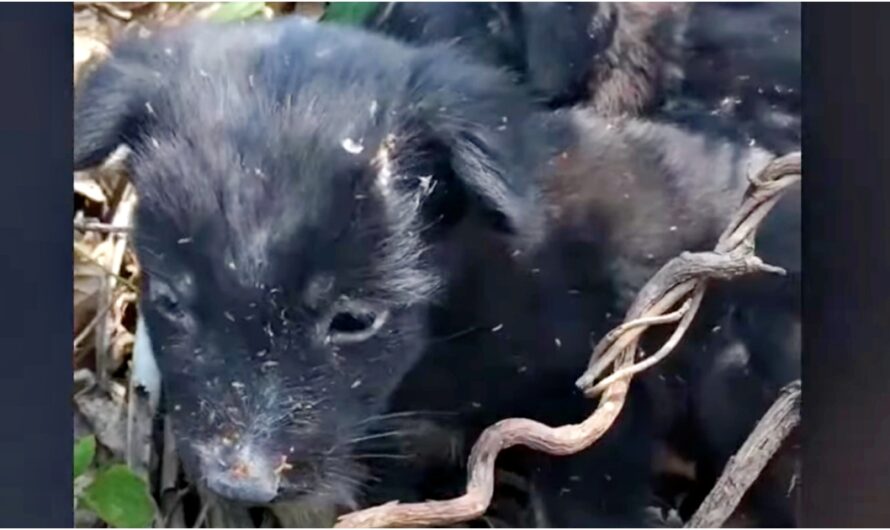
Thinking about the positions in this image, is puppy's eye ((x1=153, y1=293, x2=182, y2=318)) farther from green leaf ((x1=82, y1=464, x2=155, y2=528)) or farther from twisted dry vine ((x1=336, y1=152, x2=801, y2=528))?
twisted dry vine ((x1=336, y1=152, x2=801, y2=528))

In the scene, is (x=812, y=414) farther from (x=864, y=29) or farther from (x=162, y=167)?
(x=162, y=167)

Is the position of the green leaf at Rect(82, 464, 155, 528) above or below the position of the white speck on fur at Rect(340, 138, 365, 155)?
below

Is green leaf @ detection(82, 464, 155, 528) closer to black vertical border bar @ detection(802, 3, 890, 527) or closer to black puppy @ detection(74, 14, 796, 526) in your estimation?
black puppy @ detection(74, 14, 796, 526)

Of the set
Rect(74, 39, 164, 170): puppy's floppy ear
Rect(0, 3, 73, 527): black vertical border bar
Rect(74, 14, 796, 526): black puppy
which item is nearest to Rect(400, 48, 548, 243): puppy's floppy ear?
Rect(74, 14, 796, 526): black puppy

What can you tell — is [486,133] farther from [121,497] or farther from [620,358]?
[121,497]

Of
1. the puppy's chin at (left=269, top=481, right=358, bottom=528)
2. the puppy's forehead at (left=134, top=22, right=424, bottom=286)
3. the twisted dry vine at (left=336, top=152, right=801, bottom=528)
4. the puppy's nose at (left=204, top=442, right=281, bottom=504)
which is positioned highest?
the puppy's forehead at (left=134, top=22, right=424, bottom=286)

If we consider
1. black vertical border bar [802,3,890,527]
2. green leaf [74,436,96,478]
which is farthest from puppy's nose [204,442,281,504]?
black vertical border bar [802,3,890,527]

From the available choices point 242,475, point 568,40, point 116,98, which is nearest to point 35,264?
point 116,98

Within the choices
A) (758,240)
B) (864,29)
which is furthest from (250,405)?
(864,29)

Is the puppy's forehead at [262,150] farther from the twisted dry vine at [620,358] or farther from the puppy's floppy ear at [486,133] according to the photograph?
the twisted dry vine at [620,358]
